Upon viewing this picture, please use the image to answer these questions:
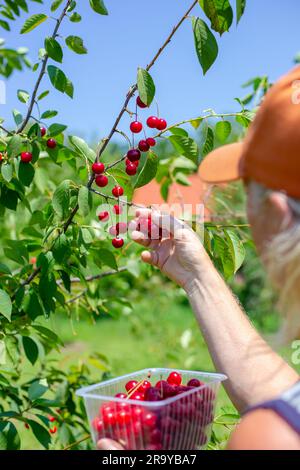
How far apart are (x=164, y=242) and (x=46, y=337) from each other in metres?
0.58

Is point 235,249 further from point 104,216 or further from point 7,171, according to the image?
point 7,171

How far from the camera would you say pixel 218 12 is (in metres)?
1.40

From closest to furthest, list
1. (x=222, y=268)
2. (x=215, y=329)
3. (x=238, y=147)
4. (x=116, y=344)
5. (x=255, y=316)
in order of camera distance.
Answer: (x=238, y=147)
(x=215, y=329)
(x=222, y=268)
(x=116, y=344)
(x=255, y=316)

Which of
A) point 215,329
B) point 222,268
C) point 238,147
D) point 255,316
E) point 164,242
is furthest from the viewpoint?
point 255,316

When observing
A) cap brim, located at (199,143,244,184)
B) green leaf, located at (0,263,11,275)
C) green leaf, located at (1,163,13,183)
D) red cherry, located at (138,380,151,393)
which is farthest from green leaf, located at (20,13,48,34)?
red cherry, located at (138,380,151,393)

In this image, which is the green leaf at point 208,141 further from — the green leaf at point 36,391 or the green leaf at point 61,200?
the green leaf at point 36,391

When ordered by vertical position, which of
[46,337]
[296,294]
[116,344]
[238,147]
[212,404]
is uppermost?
[238,147]

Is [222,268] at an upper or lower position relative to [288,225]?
lower

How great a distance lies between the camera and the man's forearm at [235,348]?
1144 mm

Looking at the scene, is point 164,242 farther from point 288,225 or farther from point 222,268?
point 288,225

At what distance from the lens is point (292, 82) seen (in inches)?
35.3

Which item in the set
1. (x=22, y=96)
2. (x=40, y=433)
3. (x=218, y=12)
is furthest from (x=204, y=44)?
(x=40, y=433)
